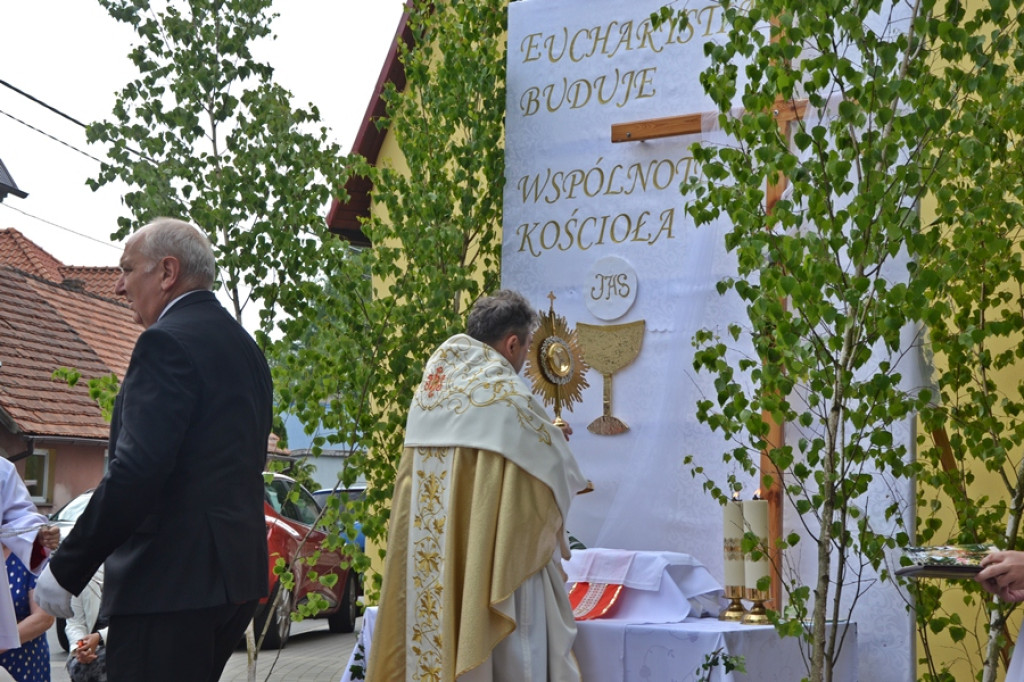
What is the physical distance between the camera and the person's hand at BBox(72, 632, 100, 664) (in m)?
5.07

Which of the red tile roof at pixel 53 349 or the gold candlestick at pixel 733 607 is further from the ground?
the red tile roof at pixel 53 349

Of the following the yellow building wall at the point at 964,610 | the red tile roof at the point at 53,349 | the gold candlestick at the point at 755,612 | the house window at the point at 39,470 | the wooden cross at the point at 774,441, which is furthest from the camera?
the house window at the point at 39,470

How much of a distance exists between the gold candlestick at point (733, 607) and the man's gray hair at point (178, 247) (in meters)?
2.65

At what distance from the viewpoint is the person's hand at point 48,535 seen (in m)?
4.18

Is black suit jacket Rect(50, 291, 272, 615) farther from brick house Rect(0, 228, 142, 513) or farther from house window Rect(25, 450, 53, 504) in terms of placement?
house window Rect(25, 450, 53, 504)

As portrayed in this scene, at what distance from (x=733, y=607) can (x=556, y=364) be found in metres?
1.52

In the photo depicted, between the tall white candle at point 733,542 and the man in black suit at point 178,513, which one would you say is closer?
the man in black suit at point 178,513

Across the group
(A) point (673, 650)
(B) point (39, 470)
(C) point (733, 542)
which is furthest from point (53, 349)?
(A) point (673, 650)

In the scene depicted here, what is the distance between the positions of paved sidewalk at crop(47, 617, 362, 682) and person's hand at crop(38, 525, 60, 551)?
461 centimetres

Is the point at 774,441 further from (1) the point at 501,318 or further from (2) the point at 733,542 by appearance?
(1) the point at 501,318

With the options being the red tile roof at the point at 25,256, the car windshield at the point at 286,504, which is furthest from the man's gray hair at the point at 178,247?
the red tile roof at the point at 25,256

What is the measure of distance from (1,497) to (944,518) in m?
4.23

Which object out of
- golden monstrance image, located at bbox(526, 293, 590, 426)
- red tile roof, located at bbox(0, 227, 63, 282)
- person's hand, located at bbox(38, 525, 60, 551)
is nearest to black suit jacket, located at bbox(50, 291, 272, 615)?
person's hand, located at bbox(38, 525, 60, 551)

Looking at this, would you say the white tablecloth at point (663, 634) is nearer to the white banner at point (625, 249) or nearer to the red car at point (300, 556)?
the white banner at point (625, 249)
